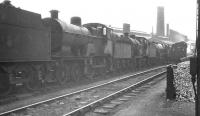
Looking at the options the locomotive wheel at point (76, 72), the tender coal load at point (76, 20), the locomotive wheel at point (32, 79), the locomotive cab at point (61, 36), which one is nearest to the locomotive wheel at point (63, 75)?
the locomotive wheel at point (76, 72)

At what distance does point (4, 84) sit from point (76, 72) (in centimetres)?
499

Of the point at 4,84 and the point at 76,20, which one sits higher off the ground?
the point at 76,20

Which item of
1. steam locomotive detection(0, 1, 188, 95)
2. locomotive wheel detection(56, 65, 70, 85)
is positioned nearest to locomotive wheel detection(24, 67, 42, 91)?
steam locomotive detection(0, 1, 188, 95)

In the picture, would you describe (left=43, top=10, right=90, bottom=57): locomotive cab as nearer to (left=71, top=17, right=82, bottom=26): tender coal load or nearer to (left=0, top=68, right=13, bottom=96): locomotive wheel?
(left=71, top=17, right=82, bottom=26): tender coal load

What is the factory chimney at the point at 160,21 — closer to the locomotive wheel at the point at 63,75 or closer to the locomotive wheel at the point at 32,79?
the locomotive wheel at the point at 63,75

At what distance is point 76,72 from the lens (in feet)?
45.2

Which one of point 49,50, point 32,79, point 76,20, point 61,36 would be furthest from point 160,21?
point 32,79

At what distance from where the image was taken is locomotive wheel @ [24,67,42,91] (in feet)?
32.7

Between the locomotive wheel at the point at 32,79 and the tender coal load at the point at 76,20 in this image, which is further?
the tender coal load at the point at 76,20

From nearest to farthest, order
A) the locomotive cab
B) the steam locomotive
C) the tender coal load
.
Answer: the steam locomotive
the locomotive cab
the tender coal load

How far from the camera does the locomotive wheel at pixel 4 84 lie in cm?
905

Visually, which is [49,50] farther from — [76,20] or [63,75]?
[76,20]

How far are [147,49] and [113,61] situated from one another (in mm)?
11197

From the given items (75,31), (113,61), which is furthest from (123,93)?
(113,61)
